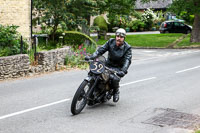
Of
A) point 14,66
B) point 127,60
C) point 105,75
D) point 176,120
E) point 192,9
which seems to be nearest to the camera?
point 176,120

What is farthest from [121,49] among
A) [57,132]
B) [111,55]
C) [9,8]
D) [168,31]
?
[168,31]

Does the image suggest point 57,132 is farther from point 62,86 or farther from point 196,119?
point 62,86

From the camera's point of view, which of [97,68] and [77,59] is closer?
[97,68]

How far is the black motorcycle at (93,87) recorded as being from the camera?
26.5 feet

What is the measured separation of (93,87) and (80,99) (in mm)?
450

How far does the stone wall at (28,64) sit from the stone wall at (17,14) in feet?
14.8

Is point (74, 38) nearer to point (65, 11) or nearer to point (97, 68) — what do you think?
point (65, 11)

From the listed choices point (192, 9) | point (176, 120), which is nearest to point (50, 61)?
point (176, 120)

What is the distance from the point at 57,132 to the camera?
22.6 feet

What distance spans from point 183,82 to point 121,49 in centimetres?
489

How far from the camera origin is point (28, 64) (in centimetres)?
1428

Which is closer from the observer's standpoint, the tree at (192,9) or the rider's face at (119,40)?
the rider's face at (119,40)

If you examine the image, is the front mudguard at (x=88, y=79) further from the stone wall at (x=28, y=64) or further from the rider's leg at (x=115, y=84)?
the stone wall at (x=28, y=64)

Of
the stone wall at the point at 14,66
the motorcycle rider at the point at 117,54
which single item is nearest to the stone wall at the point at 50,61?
the stone wall at the point at 14,66
